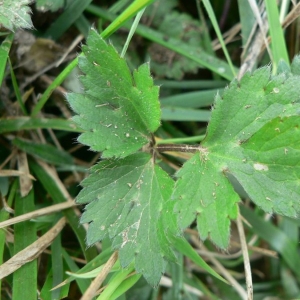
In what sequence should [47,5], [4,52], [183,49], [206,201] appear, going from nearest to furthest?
[206,201]
[4,52]
[47,5]
[183,49]

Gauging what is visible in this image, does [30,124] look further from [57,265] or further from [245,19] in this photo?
[245,19]

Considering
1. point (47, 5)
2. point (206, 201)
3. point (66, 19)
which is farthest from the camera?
point (66, 19)

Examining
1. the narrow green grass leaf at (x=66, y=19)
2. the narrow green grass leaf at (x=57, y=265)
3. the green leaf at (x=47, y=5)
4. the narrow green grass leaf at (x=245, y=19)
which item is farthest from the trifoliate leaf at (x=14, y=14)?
the narrow green grass leaf at (x=245, y=19)

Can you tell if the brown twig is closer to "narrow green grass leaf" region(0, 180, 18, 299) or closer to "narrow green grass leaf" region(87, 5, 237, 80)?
"narrow green grass leaf" region(0, 180, 18, 299)

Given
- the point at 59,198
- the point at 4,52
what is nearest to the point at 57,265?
the point at 59,198

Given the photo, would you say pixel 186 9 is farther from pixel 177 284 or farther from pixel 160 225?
pixel 177 284

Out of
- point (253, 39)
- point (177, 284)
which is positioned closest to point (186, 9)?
point (253, 39)
